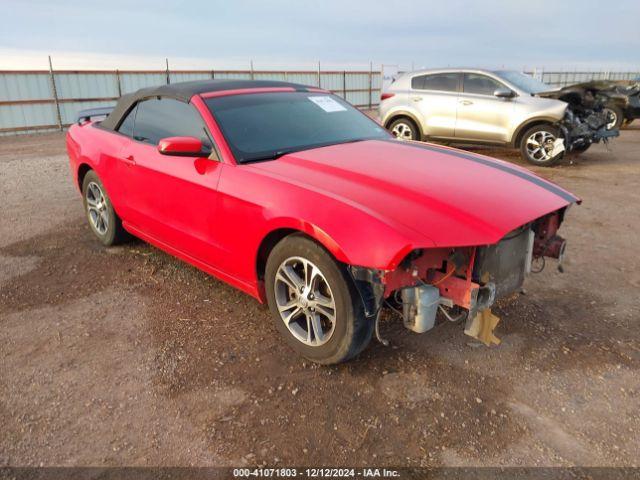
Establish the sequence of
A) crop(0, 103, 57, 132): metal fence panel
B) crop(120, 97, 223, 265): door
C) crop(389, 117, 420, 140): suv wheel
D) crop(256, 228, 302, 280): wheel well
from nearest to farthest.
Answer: crop(256, 228, 302, 280): wheel well < crop(120, 97, 223, 265): door < crop(389, 117, 420, 140): suv wheel < crop(0, 103, 57, 132): metal fence panel

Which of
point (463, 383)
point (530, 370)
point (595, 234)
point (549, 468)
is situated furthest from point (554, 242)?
point (595, 234)

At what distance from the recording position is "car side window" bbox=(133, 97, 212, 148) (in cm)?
371

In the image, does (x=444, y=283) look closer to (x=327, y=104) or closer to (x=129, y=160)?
(x=327, y=104)

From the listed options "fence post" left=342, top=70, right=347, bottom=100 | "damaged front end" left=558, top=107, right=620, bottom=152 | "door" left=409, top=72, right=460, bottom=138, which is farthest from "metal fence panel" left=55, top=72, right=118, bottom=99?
"damaged front end" left=558, top=107, right=620, bottom=152

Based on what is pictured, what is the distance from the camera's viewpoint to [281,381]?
295 cm

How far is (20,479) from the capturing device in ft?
7.48

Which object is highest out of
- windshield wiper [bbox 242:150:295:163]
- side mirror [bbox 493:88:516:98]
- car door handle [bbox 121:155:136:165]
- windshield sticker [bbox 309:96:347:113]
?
windshield sticker [bbox 309:96:347:113]

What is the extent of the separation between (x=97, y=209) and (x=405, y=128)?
23.4 ft

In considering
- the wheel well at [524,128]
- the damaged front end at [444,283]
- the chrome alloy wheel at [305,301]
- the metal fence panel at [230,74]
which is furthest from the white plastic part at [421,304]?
the metal fence panel at [230,74]

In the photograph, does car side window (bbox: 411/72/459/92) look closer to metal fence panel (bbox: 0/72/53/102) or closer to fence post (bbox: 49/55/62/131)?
fence post (bbox: 49/55/62/131)

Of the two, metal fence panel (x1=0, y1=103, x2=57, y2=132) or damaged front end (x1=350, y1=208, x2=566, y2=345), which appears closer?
damaged front end (x1=350, y1=208, x2=566, y2=345)

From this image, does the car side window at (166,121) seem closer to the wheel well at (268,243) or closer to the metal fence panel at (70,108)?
the wheel well at (268,243)

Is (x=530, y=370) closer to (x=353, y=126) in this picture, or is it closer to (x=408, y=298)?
(x=408, y=298)

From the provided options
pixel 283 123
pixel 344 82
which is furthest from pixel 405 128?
pixel 344 82
